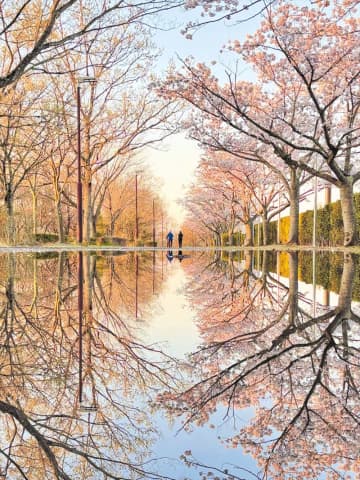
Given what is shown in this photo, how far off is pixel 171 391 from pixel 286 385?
Answer: 1.58 feet

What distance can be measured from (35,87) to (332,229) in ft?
51.5

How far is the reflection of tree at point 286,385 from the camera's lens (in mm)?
1531

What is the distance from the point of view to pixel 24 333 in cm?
320

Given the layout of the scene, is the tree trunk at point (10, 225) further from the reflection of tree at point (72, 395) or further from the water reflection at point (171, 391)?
the reflection of tree at point (72, 395)

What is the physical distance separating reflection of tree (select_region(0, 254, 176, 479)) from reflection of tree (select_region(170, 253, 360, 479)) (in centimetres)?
24

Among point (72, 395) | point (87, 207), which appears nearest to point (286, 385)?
point (72, 395)

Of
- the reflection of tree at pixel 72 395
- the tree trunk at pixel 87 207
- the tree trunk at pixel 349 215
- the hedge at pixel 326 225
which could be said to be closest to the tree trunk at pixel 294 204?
the hedge at pixel 326 225

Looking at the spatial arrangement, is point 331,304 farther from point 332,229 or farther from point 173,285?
point 332,229

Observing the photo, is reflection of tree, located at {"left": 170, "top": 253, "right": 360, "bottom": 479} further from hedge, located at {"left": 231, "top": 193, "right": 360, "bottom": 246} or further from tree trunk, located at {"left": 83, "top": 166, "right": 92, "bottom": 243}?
tree trunk, located at {"left": 83, "top": 166, "right": 92, "bottom": 243}

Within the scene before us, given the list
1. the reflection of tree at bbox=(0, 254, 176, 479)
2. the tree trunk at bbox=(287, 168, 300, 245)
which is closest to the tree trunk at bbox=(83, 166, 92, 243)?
the tree trunk at bbox=(287, 168, 300, 245)

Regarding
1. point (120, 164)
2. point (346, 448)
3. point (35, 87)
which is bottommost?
point (346, 448)

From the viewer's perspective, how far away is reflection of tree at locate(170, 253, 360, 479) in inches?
60.3

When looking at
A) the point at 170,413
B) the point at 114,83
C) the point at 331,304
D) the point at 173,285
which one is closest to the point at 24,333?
the point at 170,413

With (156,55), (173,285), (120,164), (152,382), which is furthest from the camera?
(120,164)
